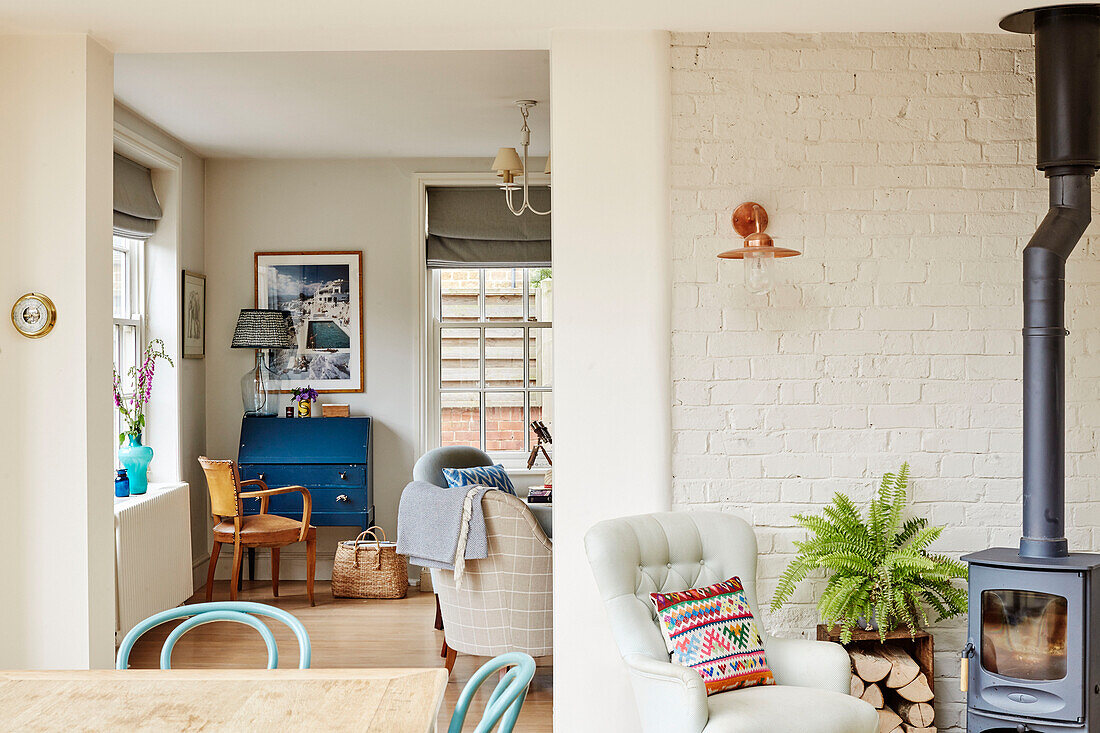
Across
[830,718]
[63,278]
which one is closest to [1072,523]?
[830,718]

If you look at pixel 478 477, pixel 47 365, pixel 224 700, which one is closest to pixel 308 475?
pixel 478 477

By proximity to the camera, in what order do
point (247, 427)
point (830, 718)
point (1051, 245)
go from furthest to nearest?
point (247, 427) < point (1051, 245) < point (830, 718)

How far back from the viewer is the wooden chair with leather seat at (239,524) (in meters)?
5.24

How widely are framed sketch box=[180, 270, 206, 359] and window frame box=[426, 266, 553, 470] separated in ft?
4.65

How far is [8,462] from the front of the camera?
3064 mm

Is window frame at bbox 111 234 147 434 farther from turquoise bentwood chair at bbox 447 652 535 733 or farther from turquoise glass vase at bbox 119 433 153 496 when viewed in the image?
turquoise bentwood chair at bbox 447 652 535 733

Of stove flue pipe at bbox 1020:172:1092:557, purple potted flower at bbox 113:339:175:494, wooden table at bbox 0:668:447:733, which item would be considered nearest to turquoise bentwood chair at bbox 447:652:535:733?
wooden table at bbox 0:668:447:733

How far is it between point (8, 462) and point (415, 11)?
6.34 feet

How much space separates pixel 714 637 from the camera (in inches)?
105

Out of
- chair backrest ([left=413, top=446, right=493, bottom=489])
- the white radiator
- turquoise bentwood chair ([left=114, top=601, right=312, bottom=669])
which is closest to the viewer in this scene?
turquoise bentwood chair ([left=114, top=601, right=312, bottom=669])

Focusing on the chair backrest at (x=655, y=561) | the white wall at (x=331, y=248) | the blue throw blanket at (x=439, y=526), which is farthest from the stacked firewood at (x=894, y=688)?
the white wall at (x=331, y=248)

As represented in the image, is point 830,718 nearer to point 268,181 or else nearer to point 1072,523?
point 1072,523

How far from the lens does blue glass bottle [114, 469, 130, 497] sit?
4727 millimetres

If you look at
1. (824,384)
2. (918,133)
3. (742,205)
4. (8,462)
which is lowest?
(8,462)
